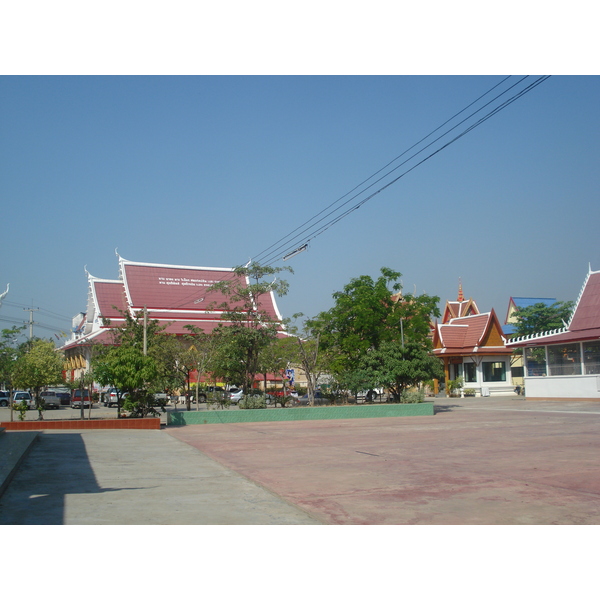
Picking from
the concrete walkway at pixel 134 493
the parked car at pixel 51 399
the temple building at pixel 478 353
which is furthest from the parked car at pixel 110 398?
the concrete walkway at pixel 134 493

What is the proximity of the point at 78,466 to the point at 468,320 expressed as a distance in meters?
39.4

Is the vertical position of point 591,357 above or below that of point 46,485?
above

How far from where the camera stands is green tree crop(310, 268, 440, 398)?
27.3m

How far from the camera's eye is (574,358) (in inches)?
1350

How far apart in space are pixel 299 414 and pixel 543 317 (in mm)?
36249

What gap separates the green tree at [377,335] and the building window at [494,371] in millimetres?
14365

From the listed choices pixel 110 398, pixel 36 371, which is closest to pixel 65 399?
pixel 110 398

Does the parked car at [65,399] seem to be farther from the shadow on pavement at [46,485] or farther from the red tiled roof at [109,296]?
the shadow on pavement at [46,485]

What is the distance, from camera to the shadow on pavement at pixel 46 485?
7.18 metres

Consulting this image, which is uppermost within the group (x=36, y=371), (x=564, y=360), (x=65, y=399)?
(x=36, y=371)

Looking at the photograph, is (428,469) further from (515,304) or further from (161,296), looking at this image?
(515,304)

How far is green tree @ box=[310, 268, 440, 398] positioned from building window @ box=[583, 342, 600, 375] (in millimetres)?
8665

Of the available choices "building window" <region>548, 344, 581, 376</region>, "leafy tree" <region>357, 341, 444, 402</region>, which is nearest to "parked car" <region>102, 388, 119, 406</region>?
"leafy tree" <region>357, 341, 444, 402</region>

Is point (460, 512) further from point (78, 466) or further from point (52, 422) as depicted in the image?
point (52, 422)
